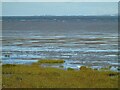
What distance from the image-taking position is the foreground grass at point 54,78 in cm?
2009

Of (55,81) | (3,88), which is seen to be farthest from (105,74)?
(3,88)

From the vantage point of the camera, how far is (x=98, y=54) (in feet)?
122

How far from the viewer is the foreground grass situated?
20094mm

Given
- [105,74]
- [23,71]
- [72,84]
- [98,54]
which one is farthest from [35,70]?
[98,54]

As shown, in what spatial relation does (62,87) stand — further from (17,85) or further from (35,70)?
(35,70)

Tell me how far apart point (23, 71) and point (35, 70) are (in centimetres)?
77

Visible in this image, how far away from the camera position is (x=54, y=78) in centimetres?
2245

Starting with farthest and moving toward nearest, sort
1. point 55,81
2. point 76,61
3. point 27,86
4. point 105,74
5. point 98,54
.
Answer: point 98,54, point 76,61, point 105,74, point 55,81, point 27,86

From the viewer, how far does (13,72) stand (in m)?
24.8

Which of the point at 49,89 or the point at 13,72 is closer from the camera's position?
the point at 49,89

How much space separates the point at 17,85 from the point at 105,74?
6.34m

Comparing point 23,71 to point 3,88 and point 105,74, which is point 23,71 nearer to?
point 105,74

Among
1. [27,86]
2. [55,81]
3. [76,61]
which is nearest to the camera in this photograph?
[27,86]

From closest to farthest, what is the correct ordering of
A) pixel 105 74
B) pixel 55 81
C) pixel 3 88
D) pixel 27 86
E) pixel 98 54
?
pixel 3 88, pixel 27 86, pixel 55 81, pixel 105 74, pixel 98 54
